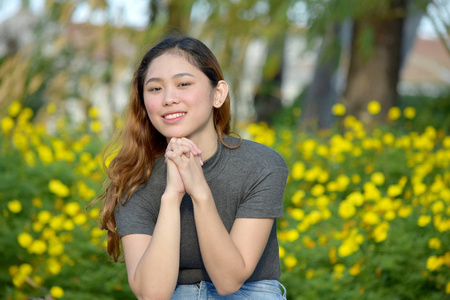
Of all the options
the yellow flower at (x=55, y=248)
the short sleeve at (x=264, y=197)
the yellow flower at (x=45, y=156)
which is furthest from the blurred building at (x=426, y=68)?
the short sleeve at (x=264, y=197)

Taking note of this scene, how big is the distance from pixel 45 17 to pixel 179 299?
20.4 ft

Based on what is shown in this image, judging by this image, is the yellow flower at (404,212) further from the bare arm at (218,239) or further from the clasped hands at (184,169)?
the clasped hands at (184,169)

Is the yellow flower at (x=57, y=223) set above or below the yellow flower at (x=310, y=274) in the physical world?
above

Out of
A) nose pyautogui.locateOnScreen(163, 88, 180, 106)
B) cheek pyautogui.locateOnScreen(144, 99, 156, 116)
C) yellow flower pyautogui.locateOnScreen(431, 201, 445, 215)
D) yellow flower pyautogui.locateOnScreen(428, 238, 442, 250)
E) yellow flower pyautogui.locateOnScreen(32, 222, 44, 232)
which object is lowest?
yellow flower pyautogui.locateOnScreen(32, 222, 44, 232)

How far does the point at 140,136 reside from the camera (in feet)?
7.64

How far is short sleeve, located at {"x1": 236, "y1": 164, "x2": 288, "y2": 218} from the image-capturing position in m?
2.08

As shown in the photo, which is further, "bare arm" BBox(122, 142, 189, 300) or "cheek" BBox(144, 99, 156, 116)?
"cheek" BBox(144, 99, 156, 116)

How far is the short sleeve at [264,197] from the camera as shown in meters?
2.08

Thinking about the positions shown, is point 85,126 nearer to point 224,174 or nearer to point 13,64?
Result: point 13,64

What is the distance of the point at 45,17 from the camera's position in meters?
7.63

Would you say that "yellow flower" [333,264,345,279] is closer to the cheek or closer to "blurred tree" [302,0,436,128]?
the cheek

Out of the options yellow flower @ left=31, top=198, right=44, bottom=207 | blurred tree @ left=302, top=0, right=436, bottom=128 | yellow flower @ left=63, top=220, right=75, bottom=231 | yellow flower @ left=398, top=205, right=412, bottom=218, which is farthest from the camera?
blurred tree @ left=302, top=0, right=436, bottom=128

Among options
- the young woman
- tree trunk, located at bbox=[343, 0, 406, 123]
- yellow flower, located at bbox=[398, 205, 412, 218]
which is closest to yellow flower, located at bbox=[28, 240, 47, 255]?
the young woman

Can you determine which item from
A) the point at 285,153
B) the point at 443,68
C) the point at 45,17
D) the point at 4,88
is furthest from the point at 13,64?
the point at 443,68
